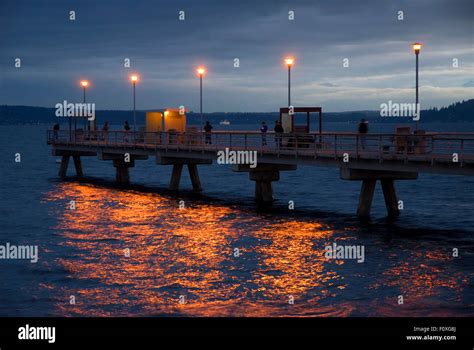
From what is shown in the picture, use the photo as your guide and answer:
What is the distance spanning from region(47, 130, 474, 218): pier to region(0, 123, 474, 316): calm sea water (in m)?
2.09

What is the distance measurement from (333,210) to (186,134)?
1001 centimetres

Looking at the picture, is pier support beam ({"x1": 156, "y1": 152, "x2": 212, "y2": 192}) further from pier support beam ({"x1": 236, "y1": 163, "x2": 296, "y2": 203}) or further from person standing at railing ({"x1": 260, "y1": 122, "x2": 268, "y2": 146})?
pier support beam ({"x1": 236, "y1": 163, "x2": 296, "y2": 203})

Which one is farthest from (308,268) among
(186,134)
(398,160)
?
(186,134)

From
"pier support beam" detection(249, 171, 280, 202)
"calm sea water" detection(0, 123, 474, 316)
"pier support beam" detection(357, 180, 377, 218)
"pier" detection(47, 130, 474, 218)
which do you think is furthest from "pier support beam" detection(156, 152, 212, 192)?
"pier support beam" detection(357, 180, 377, 218)

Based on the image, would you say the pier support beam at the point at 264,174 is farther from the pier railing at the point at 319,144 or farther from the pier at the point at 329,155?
the pier railing at the point at 319,144

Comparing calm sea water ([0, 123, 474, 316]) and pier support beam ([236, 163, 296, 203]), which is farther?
pier support beam ([236, 163, 296, 203])

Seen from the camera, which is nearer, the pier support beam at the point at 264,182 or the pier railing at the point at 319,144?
the pier railing at the point at 319,144

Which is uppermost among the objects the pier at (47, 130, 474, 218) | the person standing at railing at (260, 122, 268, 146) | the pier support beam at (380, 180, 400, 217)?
the person standing at railing at (260, 122, 268, 146)

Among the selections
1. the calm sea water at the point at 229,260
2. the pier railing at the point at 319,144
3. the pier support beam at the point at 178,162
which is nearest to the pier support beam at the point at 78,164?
the pier railing at the point at 319,144

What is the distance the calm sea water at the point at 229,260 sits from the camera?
844 inches

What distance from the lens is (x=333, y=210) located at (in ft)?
147

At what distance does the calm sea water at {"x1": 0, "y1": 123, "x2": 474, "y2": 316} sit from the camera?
21438 mm

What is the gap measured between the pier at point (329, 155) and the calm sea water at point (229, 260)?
2.09m
